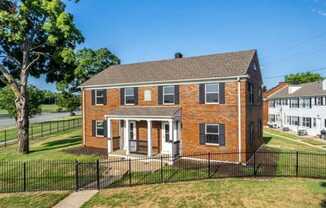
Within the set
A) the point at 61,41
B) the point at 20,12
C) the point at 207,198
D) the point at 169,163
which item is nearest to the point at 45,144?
the point at 61,41

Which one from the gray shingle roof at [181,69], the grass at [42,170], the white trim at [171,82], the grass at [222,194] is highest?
the gray shingle roof at [181,69]

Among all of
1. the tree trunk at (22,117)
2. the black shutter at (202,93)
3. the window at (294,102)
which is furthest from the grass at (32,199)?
the window at (294,102)

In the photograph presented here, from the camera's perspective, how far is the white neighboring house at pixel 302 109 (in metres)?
35.2

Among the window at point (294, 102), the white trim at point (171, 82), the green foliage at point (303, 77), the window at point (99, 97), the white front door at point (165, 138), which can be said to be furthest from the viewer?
the green foliage at point (303, 77)

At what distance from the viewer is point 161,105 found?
67.8ft

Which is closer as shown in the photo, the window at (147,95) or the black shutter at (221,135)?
the black shutter at (221,135)

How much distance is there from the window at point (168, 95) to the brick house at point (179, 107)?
0.02 meters

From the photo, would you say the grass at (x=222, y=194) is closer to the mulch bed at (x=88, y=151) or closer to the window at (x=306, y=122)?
the mulch bed at (x=88, y=151)

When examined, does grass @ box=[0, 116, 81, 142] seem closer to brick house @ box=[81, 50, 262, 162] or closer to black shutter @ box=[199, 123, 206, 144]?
brick house @ box=[81, 50, 262, 162]

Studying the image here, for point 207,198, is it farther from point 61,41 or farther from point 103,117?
point 61,41

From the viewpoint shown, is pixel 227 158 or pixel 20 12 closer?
pixel 227 158

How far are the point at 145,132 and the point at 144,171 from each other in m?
5.46

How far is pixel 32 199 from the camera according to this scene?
11922 mm

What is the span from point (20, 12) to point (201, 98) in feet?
48.6
